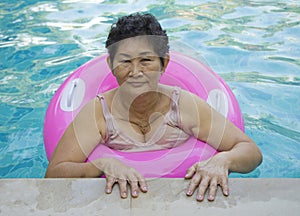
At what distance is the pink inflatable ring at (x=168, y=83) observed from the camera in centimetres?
269

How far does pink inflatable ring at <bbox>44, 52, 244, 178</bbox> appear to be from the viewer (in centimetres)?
269

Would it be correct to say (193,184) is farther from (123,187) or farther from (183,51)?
(183,51)

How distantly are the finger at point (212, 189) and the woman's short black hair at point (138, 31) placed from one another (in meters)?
0.78

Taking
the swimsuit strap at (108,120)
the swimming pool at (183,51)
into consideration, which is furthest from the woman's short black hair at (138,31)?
the swimming pool at (183,51)

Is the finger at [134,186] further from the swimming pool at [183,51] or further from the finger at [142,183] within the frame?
the swimming pool at [183,51]

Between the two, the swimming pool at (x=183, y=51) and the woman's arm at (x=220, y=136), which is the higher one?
the woman's arm at (x=220, y=136)

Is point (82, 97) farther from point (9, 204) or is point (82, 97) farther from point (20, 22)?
point (20, 22)

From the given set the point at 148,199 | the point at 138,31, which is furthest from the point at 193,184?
the point at 138,31

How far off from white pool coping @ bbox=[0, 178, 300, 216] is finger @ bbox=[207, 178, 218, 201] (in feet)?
0.08

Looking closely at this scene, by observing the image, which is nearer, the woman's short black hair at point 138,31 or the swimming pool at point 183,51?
the woman's short black hair at point 138,31

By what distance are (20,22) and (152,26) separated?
13.8ft

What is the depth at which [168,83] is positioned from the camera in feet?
10.8

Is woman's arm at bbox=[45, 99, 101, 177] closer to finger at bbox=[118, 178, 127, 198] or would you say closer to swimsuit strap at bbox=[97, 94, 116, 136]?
swimsuit strap at bbox=[97, 94, 116, 136]

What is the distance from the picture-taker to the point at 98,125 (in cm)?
276
